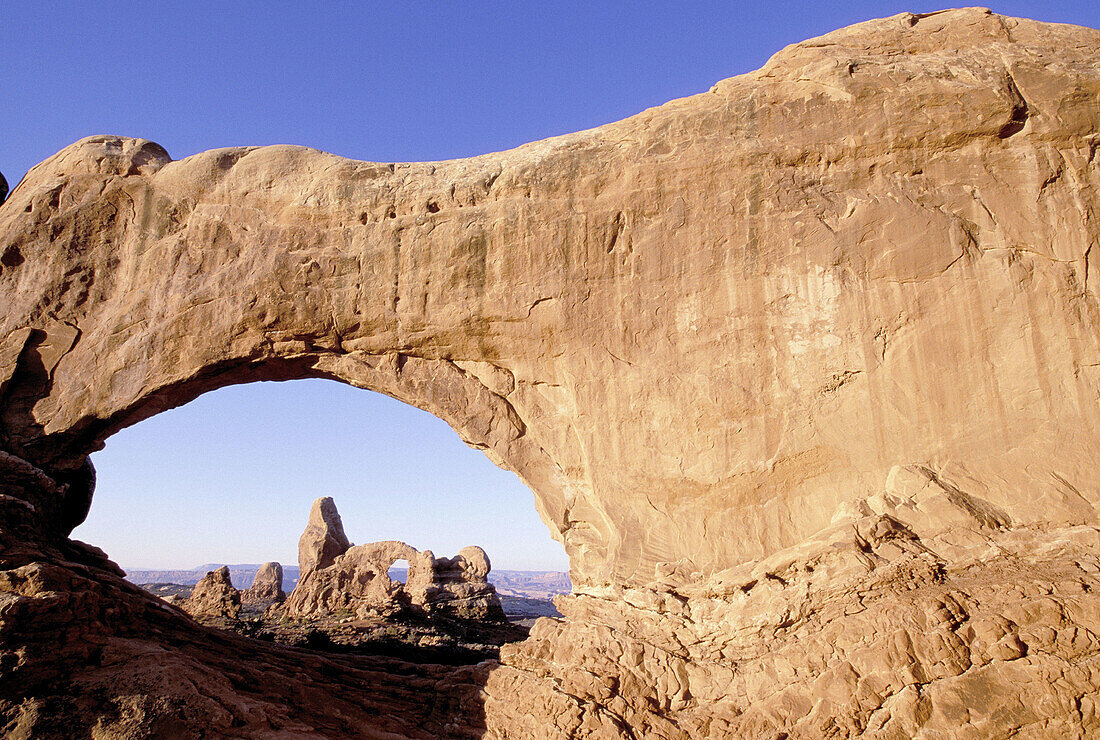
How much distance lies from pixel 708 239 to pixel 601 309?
201 cm

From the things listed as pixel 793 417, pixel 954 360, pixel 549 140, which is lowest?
pixel 793 417

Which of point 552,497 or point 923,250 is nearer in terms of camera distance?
point 923,250

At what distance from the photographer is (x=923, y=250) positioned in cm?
1109

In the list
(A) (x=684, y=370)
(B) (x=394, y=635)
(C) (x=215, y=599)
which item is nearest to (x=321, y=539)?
(C) (x=215, y=599)

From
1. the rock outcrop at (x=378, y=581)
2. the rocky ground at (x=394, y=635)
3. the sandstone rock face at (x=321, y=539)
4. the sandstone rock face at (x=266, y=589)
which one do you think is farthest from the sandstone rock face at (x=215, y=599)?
the sandstone rock face at (x=266, y=589)

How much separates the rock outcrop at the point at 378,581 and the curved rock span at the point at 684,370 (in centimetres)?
1597

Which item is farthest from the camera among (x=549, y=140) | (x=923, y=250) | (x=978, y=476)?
(x=549, y=140)

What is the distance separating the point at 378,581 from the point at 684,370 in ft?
70.9

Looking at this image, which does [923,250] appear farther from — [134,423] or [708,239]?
[134,423]

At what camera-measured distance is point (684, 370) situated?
1181 centimetres

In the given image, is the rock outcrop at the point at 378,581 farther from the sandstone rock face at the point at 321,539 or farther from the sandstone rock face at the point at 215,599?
the sandstone rock face at the point at 215,599

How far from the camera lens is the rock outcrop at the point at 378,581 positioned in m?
29.1

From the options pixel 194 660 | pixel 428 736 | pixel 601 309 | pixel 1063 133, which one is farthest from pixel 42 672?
pixel 1063 133

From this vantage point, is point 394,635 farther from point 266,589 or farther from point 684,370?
point 266,589
